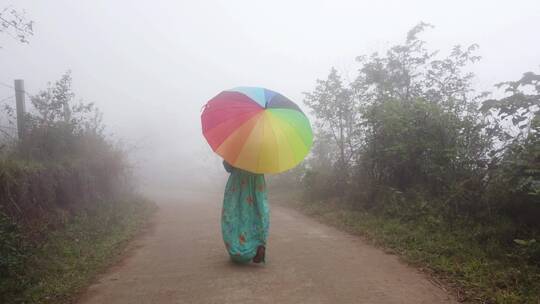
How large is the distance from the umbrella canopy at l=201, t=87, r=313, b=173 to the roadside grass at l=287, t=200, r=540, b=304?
7.79 feet

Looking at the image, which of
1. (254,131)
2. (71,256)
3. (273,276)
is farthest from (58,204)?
(254,131)

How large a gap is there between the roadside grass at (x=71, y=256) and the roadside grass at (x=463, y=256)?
14.7 ft

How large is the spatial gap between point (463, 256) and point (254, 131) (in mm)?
3408

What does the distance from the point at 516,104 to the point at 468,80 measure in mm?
4802

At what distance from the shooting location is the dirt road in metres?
4.41

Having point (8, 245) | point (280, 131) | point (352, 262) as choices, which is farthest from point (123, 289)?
point (352, 262)

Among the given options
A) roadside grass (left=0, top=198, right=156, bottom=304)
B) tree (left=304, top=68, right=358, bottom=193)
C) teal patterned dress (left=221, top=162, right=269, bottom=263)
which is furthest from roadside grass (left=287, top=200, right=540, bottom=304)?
tree (left=304, top=68, right=358, bottom=193)

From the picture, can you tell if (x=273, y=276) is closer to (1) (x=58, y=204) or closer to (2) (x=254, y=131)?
(2) (x=254, y=131)

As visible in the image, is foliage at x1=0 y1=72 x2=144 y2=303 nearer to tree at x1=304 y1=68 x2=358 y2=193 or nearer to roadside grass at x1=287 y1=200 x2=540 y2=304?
roadside grass at x1=287 y1=200 x2=540 y2=304

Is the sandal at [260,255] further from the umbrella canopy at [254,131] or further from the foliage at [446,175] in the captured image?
the foliage at [446,175]

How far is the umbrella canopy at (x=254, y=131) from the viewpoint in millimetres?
4805

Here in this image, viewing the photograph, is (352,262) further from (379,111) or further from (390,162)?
(379,111)

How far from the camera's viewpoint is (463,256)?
555 cm

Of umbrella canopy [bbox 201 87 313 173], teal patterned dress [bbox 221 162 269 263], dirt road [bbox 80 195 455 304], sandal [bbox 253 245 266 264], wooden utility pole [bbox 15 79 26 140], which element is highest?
wooden utility pole [bbox 15 79 26 140]
